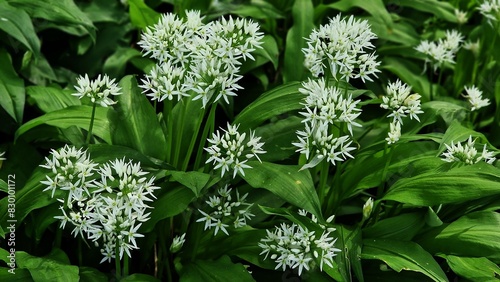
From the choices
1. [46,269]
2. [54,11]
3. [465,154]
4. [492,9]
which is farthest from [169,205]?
[492,9]

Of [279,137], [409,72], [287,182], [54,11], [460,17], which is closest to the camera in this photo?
[287,182]

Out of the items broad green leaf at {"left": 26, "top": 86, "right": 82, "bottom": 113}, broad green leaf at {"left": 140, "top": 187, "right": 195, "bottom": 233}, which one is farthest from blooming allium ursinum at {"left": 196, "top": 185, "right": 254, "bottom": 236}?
broad green leaf at {"left": 26, "top": 86, "right": 82, "bottom": 113}

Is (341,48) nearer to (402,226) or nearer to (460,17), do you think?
(402,226)

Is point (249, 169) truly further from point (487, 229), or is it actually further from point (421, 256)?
point (487, 229)

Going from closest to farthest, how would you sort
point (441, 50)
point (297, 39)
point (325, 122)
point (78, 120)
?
point (325, 122), point (78, 120), point (441, 50), point (297, 39)

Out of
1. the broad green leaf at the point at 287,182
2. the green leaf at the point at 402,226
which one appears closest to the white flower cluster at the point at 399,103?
the green leaf at the point at 402,226

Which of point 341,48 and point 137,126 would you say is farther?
point 137,126

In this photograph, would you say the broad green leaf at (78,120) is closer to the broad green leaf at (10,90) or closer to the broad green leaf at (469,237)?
the broad green leaf at (10,90)
